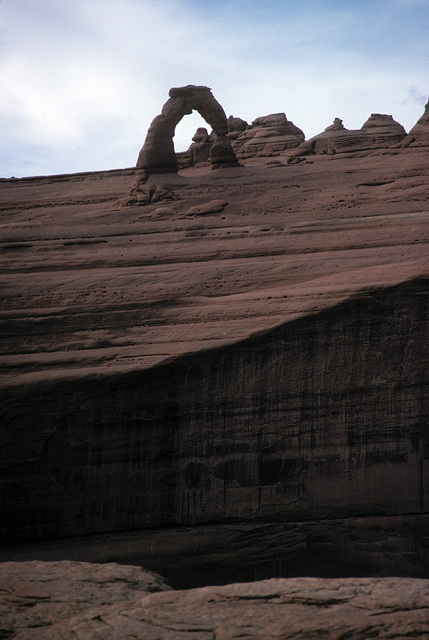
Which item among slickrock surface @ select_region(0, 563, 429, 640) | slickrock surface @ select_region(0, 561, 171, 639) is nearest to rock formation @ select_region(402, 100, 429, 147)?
slickrock surface @ select_region(0, 563, 429, 640)

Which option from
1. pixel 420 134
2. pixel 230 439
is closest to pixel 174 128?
pixel 420 134

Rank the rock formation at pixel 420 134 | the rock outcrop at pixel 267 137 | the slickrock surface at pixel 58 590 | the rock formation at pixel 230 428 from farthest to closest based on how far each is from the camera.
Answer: the rock outcrop at pixel 267 137 → the rock formation at pixel 420 134 → the rock formation at pixel 230 428 → the slickrock surface at pixel 58 590

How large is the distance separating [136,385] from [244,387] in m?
1.40

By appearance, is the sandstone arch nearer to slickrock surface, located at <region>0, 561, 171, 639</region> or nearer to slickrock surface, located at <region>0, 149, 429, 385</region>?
slickrock surface, located at <region>0, 149, 429, 385</region>

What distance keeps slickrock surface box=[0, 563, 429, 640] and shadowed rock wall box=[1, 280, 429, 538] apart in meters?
3.02

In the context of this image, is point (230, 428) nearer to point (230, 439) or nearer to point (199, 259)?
point (230, 439)

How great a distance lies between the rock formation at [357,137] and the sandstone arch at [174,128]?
2.65 m

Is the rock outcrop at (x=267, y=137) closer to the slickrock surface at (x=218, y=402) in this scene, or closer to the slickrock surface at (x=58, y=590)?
the slickrock surface at (x=218, y=402)

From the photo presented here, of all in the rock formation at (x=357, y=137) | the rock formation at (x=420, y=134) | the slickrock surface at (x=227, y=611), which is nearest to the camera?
the slickrock surface at (x=227, y=611)

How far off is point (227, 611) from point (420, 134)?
10.9 meters

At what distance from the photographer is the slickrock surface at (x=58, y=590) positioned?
14.3ft

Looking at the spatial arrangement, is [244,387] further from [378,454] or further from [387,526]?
[387,526]

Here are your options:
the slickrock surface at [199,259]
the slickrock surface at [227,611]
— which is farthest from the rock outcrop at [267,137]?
the slickrock surface at [227,611]

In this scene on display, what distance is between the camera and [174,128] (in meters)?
12.8
